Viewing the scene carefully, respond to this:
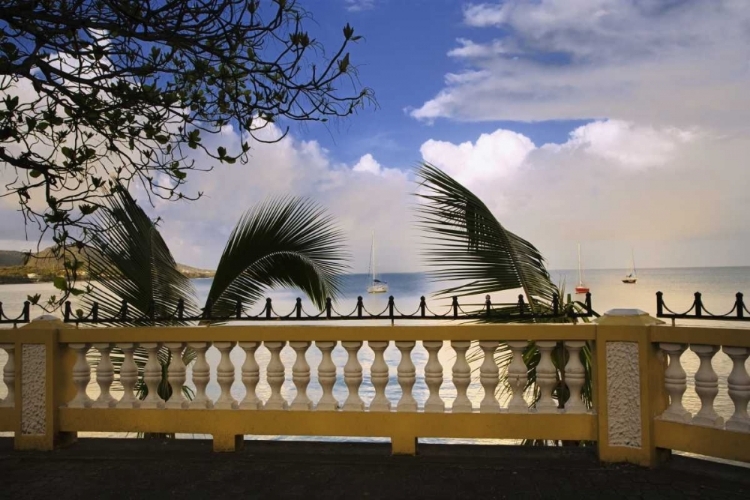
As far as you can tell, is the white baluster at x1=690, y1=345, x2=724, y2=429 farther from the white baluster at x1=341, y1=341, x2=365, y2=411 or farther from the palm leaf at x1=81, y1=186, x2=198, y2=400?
the palm leaf at x1=81, y1=186, x2=198, y2=400

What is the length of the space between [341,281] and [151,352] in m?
2.91

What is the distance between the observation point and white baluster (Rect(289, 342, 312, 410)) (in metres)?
4.68

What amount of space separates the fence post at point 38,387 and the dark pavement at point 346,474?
5.8 inches

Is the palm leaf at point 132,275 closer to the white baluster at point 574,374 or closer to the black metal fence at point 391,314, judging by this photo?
the black metal fence at point 391,314

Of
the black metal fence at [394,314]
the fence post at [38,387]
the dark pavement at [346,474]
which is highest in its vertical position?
the black metal fence at [394,314]

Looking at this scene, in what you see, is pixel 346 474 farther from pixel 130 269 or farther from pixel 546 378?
pixel 130 269

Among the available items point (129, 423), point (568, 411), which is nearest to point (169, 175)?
point (129, 423)

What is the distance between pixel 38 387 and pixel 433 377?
3.37 m

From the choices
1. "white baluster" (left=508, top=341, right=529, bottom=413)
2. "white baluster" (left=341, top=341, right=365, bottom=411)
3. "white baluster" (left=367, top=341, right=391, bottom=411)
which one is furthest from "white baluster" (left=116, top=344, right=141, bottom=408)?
"white baluster" (left=508, top=341, right=529, bottom=413)

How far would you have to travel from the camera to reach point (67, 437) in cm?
503

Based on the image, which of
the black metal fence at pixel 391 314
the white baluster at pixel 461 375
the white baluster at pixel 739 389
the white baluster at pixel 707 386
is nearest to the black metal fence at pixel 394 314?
the black metal fence at pixel 391 314

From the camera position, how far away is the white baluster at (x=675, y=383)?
418 centimetres

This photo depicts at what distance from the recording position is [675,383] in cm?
423

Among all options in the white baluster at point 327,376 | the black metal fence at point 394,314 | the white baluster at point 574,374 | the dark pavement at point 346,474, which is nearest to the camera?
the dark pavement at point 346,474
